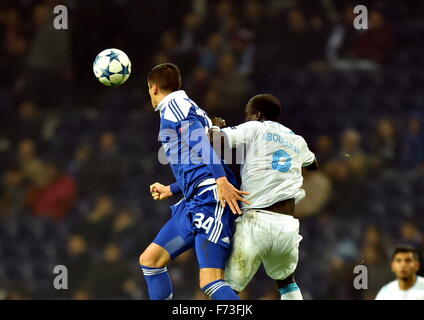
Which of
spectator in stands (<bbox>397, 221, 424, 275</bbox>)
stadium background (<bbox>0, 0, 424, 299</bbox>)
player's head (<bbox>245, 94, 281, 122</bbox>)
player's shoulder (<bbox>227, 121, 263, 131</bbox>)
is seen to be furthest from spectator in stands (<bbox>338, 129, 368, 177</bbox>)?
player's shoulder (<bbox>227, 121, 263, 131</bbox>)

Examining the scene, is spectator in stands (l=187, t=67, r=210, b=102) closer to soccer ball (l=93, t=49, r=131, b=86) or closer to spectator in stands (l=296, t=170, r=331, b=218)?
spectator in stands (l=296, t=170, r=331, b=218)

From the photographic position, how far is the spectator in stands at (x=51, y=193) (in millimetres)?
12875

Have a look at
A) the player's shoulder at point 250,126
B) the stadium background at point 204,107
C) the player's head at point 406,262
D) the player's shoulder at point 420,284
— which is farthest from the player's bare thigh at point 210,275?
the stadium background at point 204,107

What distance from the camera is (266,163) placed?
5953 millimetres

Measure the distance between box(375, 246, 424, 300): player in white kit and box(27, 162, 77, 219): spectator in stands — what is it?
20.2 ft

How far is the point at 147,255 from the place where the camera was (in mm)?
6086

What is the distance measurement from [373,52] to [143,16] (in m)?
3.49

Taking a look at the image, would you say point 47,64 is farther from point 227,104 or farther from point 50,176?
point 227,104

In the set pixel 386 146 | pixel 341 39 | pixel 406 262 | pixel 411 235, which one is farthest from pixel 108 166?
pixel 406 262

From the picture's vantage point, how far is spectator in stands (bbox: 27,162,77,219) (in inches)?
507

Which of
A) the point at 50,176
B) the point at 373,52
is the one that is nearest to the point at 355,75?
the point at 373,52

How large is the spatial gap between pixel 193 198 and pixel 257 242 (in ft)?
1.67

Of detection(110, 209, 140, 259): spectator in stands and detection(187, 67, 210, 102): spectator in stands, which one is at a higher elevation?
detection(187, 67, 210, 102): spectator in stands

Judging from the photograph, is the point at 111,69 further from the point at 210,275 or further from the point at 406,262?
the point at 406,262
